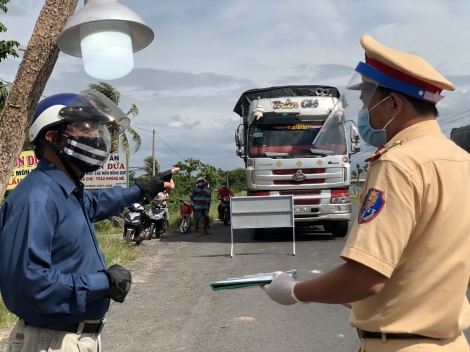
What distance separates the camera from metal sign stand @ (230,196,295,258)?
10281 millimetres

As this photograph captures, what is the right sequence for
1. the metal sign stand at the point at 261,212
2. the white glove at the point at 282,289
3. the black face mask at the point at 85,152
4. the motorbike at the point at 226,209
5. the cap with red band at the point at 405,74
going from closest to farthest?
the cap with red band at the point at 405,74 → the white glove at the point at 282,289 → the black face mask at the point at 85,152 → the metal sign stand at the point at 261,212 → the motorbike at the point at 226,209

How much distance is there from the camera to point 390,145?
1.71 m

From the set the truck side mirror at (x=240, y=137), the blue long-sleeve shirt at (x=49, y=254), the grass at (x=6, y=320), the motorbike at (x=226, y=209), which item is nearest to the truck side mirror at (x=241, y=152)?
the truck side mirror at (x=240, y=137)

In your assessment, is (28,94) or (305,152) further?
(305,152)

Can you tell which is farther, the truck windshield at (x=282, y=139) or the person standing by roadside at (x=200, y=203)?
the person standing by roadside at (x=200, y=203)

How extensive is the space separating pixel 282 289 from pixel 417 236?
53 centimetres

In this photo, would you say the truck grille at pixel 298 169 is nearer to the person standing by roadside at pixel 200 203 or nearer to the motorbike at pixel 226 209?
the person standing by roadside at pixel 200 203

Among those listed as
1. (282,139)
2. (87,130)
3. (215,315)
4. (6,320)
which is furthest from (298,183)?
(87,130)

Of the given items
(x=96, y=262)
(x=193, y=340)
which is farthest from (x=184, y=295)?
(x=96, y=262)

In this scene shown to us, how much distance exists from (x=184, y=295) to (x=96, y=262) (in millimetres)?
4651

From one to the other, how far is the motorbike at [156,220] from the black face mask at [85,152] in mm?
10735

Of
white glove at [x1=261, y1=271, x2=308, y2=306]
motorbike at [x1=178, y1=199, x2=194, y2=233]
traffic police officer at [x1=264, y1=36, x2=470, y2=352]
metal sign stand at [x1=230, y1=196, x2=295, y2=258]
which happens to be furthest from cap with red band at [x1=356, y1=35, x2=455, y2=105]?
motorbike at [x1=178, y1=199, x2=194, y2=233]

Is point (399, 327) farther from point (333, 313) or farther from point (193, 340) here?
point (333, 313)

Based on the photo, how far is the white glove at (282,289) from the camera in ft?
6.06
